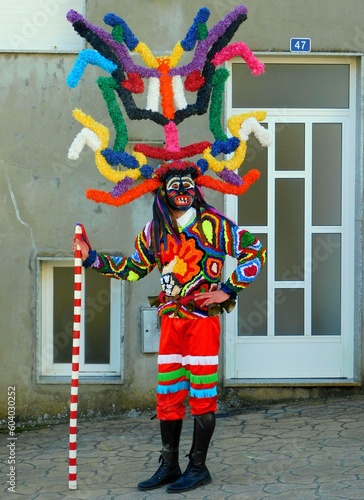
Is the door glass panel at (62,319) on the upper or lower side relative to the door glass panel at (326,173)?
lower

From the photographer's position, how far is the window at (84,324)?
8.66 metres

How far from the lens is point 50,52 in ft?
27.5

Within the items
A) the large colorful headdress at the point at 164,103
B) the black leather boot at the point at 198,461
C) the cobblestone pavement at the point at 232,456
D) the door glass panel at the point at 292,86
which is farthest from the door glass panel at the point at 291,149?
the black leather boot at the point at 198,461

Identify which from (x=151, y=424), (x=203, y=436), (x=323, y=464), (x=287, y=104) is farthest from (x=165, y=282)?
(x=287, y=104)

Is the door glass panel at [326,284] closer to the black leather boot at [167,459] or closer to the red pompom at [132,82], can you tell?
the black leather boot at [167,459]

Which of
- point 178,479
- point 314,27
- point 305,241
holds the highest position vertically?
point 314,27

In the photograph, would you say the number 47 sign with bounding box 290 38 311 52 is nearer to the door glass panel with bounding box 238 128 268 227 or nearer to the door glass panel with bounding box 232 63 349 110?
the door glass panel with bounding box 232 63 349 110

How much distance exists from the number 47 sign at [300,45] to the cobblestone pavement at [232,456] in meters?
2.97

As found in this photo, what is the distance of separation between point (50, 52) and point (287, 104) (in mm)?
2053

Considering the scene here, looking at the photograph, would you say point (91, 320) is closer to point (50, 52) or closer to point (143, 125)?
point (143, 125)

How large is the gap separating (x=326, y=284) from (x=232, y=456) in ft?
7.30

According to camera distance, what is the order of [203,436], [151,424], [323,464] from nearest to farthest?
1. [203,436]
2. [323,464]
3. [151,424]

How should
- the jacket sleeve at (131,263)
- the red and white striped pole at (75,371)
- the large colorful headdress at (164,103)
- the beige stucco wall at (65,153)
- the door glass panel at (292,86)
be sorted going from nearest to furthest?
the red and white striped pole at (75,371) → the large colorful headdress at (164,103) → the jacket sleeve at (131,263) → the beige stucco wall at (65,153) → the door glass panel at (292,86)

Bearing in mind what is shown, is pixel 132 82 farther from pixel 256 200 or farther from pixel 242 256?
pixel 256 200
